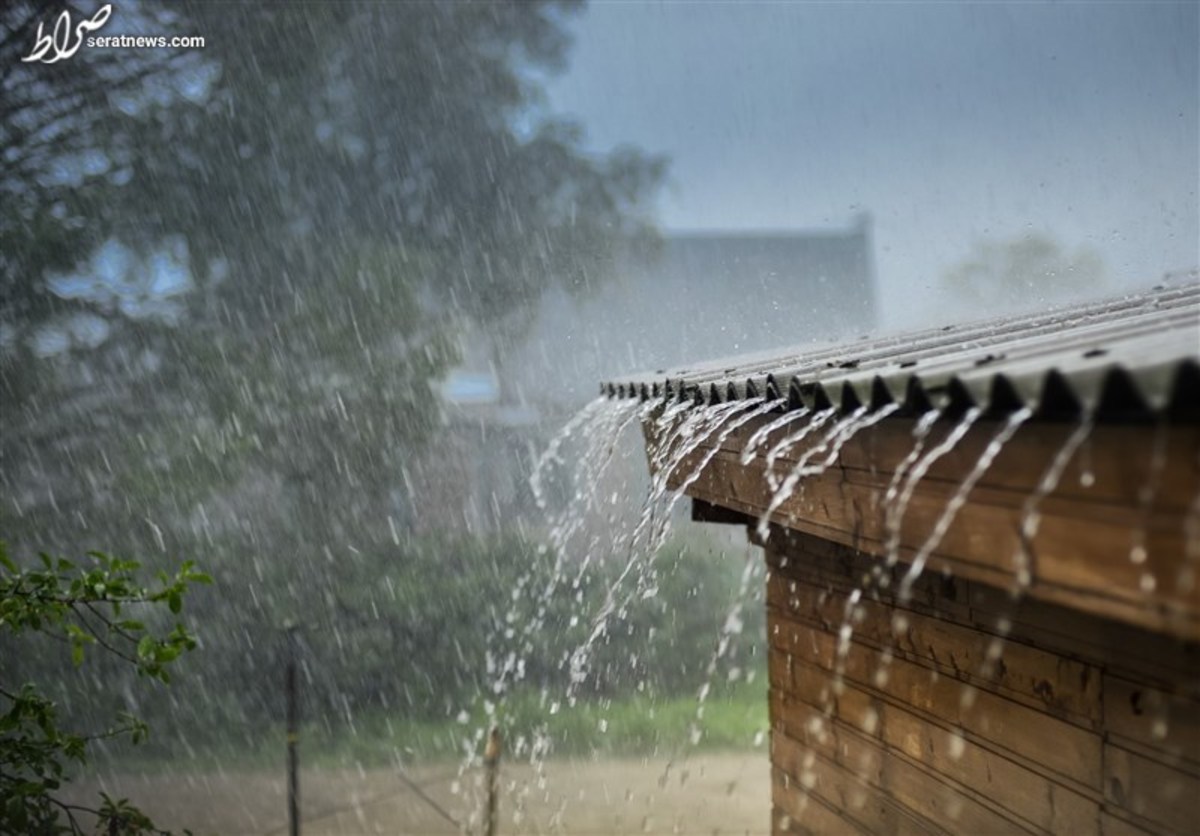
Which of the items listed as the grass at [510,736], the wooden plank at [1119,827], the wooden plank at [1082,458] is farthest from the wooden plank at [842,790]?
the grass at [510,736]

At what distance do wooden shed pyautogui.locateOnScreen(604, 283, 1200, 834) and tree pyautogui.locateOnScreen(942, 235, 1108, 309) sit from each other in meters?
19.6

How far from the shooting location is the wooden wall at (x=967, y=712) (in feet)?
5.77

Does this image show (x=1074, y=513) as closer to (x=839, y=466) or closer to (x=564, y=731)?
(x=839, y=466)

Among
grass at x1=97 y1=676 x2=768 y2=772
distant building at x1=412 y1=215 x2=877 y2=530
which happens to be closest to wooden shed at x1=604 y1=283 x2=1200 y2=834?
grass at x1=97 y1=676 x2=768 y2=772

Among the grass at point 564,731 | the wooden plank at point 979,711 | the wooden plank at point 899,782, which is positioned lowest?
the grass at point 564,731

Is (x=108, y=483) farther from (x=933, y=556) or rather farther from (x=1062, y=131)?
(x=1062, y=131)

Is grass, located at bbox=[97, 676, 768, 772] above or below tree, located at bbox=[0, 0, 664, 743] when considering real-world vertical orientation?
below

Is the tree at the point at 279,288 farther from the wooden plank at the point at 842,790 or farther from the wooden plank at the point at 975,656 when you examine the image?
the wooden plank at the point at 975,656

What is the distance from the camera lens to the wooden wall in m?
1.76

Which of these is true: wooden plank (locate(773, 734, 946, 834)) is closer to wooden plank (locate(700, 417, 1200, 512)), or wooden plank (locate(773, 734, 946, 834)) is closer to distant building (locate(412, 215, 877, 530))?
wooden plank (locate(700, 417, 1200, 512))

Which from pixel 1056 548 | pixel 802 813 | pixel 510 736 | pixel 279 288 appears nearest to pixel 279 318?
pixel 279 288

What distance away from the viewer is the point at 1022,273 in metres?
22.2

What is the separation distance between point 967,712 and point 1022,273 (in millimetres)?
21408

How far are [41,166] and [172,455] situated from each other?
3.27m
